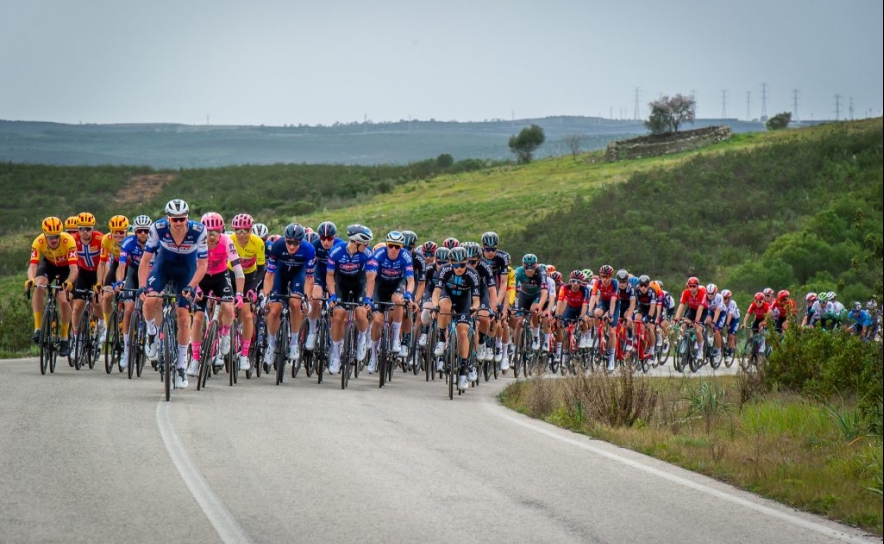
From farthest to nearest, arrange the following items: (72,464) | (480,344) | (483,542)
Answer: (480,344) → (72,464) → (483,542)

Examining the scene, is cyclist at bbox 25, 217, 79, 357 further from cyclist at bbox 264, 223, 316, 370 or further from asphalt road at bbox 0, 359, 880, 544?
asphalt road at bbox 0, 359, 880, 544

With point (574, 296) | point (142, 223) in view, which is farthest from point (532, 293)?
point (142, 223)

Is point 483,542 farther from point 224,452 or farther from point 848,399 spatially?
point 848,399

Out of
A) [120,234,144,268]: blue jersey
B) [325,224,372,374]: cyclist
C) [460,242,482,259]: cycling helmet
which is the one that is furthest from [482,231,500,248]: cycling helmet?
[120,234,144,268]: blue jersey

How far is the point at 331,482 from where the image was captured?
9.70m

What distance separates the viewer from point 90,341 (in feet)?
63.2

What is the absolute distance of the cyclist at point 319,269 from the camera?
19.0m

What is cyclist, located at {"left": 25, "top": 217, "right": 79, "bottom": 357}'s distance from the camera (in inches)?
724

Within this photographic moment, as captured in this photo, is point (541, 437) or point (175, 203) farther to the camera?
point (175, 203)

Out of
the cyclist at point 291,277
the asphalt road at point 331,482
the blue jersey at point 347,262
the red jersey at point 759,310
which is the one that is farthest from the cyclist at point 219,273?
the red jersey at point 759,310

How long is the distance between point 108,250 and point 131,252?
993 mm

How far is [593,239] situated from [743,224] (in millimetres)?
9456

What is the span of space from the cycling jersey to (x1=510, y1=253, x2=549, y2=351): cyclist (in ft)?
27.9

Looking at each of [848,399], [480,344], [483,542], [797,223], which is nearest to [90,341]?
[480,344]
